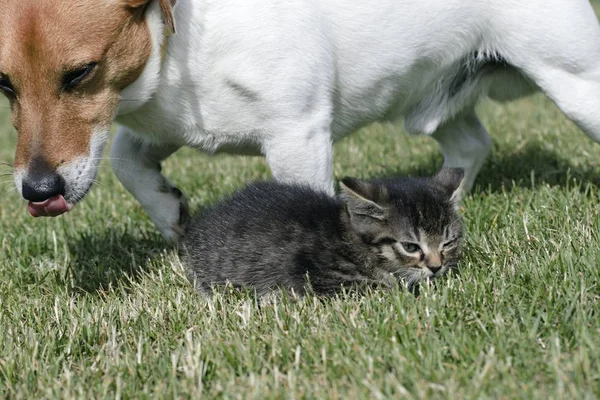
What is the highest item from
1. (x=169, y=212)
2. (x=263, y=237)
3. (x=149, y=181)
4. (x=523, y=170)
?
(x=263, y=237)

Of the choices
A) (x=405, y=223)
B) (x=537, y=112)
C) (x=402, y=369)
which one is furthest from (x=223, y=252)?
(x=537, y=112)

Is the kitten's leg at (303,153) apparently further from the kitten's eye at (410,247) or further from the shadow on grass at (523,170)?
the shadow on grass at (523,170)

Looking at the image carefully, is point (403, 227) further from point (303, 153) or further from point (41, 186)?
point (41, 186)

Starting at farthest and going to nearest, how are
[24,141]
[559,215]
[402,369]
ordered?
[559,215] → [24,141] → [402,369]

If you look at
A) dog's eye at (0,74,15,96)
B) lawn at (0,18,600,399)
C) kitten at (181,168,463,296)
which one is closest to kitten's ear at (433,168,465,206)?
kitten at (181,168,463,296)

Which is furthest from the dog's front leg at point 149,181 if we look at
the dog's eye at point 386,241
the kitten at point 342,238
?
the dog's eye at point 386,241

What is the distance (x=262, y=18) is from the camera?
3771 millimetres

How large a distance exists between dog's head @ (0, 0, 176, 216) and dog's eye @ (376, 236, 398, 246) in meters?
1.20

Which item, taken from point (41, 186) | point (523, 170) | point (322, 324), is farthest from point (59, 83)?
point (523, 170)

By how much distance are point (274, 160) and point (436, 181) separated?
75 cm

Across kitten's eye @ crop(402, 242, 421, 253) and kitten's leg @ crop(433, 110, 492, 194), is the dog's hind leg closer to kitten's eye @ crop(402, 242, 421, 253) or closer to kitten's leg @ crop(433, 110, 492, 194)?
kitten's leg @ crop(433, 110, 492, 194)

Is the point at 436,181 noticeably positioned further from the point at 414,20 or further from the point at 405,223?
the point at 414,20

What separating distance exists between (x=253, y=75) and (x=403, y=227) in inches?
37.3

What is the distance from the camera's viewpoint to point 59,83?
10.9ft
